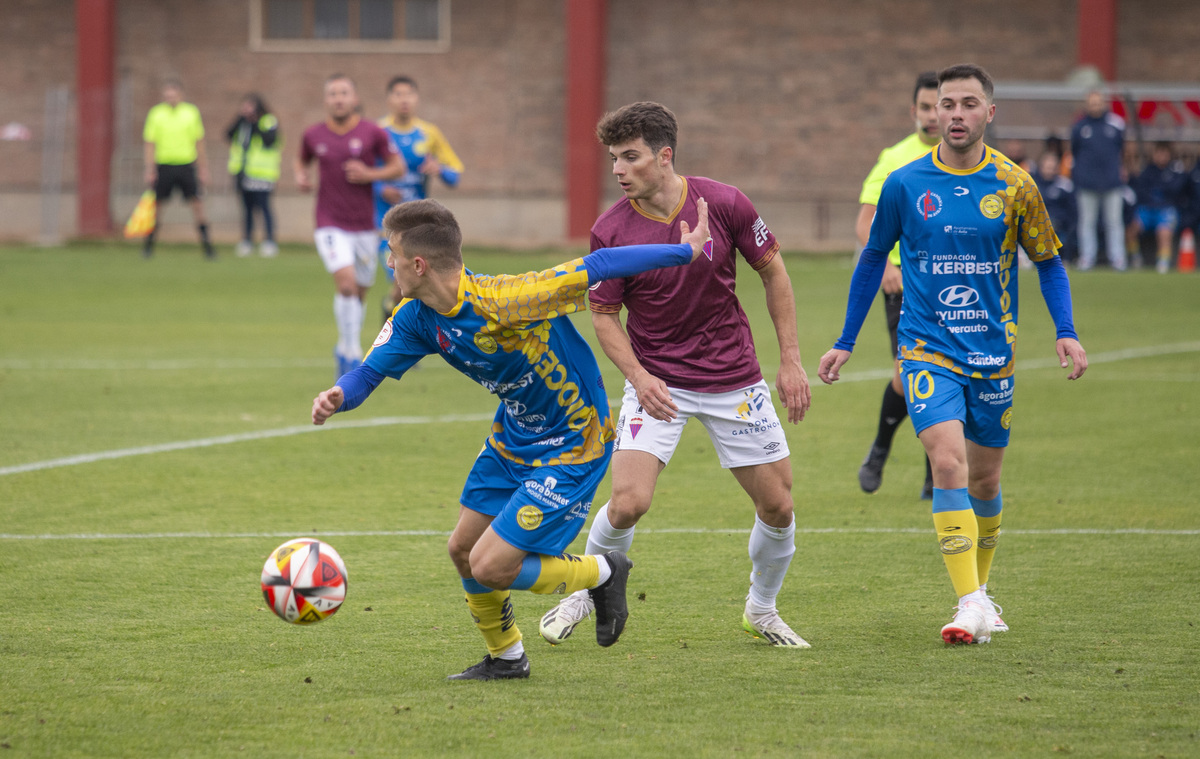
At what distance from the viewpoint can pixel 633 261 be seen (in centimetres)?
448

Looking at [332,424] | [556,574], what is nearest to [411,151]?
[332,424]

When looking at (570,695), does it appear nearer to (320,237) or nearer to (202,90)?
(320,237)

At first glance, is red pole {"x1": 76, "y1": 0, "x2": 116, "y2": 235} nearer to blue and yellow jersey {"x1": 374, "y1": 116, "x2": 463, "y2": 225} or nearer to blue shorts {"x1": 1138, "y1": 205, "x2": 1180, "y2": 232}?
blue and yellow jersey {"x1": 374, "y1": 116, "x2": 463, "y2": 225}

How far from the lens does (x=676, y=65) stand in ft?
94.1

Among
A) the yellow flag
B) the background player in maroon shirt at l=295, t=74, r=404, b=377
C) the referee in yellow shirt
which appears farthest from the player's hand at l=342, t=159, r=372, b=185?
the yellow flag

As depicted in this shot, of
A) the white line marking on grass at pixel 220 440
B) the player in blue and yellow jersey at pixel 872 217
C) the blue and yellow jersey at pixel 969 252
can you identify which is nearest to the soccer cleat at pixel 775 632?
the blue and yellow jersey at pixel 969 252

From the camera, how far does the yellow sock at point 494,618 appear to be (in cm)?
458

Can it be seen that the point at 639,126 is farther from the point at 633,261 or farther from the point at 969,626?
the point at 969,626

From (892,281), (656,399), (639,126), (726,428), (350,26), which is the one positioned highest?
(350,26)

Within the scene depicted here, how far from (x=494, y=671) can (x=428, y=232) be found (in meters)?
1.52

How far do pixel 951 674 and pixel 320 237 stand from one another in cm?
822

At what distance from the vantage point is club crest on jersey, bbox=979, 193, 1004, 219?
16.9 ft

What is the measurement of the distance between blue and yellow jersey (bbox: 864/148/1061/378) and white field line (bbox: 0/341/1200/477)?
533 centimetres

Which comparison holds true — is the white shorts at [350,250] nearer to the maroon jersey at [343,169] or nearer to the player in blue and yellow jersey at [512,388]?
the maroon jersey at [343,169]
